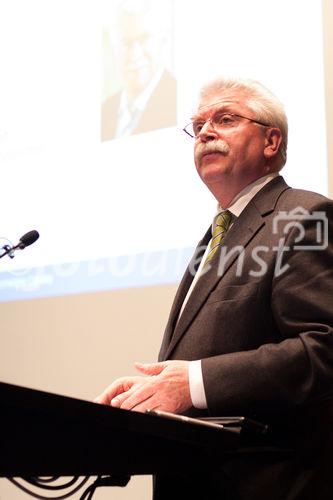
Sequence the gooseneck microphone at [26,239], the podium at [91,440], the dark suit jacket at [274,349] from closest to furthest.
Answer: the podium at [91,440] < the dark suit jacket at [274,349] < the gooseneck microphone at [26,239]

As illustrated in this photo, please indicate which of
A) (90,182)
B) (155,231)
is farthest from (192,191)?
(90,182)

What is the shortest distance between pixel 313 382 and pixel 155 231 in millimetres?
1453

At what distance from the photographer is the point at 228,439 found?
1628 mm

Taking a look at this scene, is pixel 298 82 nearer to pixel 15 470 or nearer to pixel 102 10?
pixel 102 10

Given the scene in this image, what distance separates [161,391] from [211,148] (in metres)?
0.88

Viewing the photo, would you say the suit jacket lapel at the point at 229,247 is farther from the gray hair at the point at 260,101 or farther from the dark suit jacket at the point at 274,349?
the gray hair at the point at 260,101

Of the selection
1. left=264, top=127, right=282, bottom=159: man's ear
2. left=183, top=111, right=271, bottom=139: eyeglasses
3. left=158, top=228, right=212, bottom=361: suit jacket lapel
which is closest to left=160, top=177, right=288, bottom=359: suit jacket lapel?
left=158, top=228, right=212, bottom=361: suit jacket lapel

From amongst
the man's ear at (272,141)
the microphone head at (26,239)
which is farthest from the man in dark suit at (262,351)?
the microphone head at (26,239)

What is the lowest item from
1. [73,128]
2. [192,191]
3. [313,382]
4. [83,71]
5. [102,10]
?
[313,382]

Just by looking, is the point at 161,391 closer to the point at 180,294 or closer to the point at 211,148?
the point at 180,294

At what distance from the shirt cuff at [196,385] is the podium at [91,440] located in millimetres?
128

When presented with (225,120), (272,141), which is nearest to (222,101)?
(225,120)

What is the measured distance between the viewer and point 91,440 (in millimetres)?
1485

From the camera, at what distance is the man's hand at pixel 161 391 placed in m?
1.77
